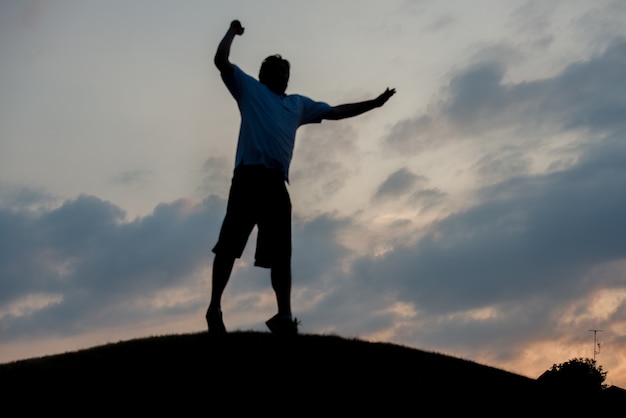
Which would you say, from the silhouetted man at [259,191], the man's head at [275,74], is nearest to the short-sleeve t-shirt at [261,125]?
the silhouetted man at [259,191]

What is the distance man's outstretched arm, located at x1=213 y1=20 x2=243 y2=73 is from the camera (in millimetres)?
10883

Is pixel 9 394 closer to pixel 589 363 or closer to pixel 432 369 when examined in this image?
pixel 432 369

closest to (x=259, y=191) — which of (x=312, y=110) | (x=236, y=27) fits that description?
(x=312, y=110)

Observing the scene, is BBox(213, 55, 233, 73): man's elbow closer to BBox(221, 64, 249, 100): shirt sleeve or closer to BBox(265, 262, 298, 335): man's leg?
BBox(221, 64, 249, 100): shirt sleeve

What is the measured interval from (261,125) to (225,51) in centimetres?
111

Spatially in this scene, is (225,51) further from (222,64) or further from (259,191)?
(259,191)

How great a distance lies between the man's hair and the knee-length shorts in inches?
59.7

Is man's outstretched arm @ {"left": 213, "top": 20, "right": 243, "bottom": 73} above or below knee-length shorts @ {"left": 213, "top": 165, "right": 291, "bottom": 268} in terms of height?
above

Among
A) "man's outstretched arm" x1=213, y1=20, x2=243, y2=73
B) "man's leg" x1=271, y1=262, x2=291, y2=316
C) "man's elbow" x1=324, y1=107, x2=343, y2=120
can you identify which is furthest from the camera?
"man's elbow" x1=324, y1=107, x2=343, y2=120

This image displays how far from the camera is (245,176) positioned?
11055 mm

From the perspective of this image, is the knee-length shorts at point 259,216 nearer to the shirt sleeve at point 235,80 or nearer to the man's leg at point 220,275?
the man's leg at point 220,275

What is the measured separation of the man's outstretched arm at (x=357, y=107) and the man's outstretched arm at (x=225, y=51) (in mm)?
1961

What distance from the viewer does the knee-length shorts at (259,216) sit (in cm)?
1107

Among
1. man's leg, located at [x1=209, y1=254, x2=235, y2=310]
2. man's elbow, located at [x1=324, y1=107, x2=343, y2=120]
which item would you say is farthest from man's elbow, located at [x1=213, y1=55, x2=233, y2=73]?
man's leg, located at [x1=209, y1=254, x2=235, y2=310]
